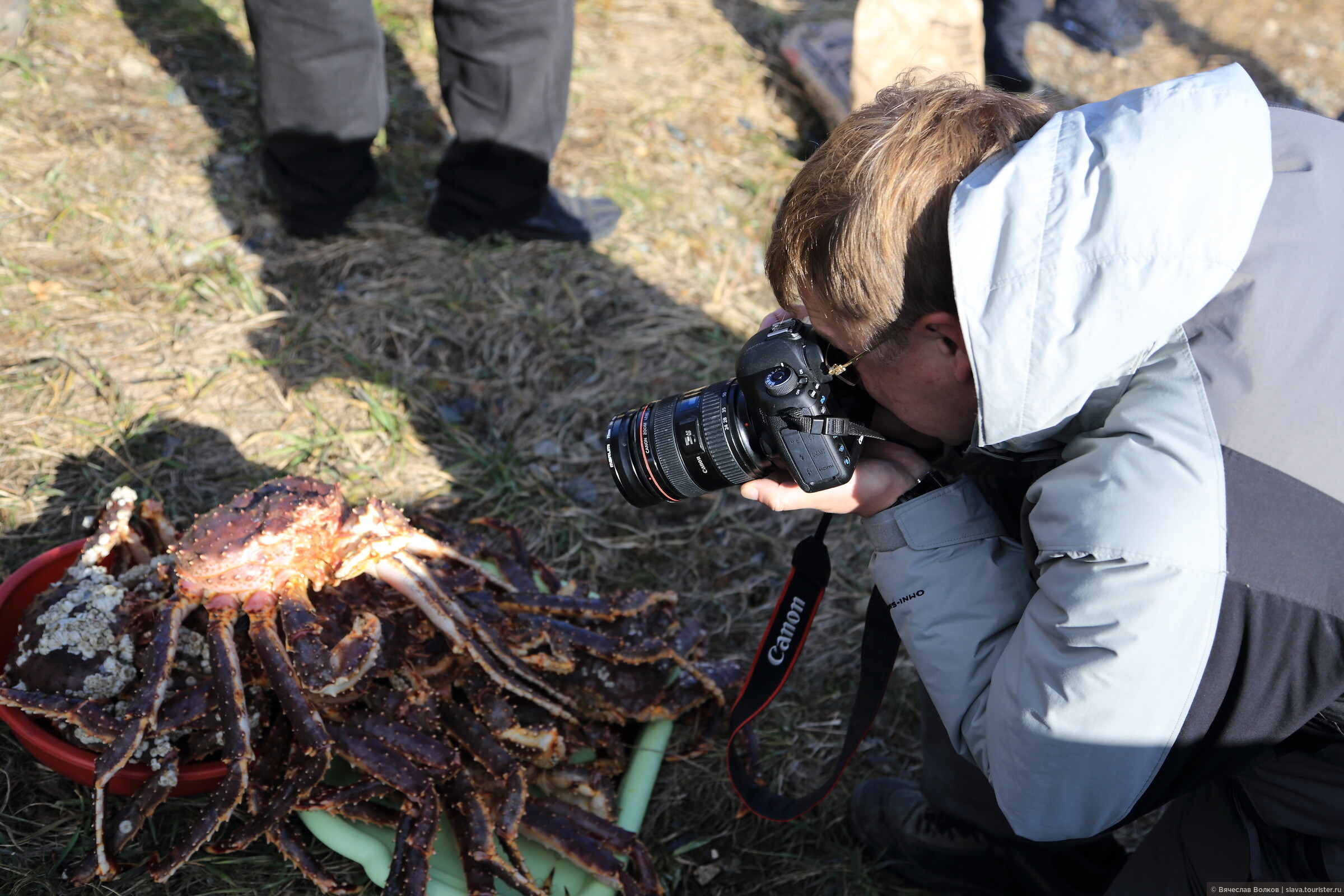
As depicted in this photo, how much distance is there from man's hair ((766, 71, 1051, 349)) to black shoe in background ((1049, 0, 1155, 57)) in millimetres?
5496

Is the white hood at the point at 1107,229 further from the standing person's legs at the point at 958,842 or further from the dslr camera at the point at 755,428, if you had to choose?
the standing person's legs at the point at 958,842

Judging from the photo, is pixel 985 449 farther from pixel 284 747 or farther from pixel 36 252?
pixel 36 252

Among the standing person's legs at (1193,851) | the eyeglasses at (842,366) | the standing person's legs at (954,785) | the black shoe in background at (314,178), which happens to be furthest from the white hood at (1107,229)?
the black shoe in background at (314,178)

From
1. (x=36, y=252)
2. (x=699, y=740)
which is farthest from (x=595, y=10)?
(x=699, y=740)

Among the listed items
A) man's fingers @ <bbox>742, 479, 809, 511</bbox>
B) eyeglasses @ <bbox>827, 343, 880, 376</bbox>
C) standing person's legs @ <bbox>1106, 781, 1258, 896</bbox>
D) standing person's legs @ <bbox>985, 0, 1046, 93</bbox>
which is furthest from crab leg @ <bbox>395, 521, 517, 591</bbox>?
standing person's legs @ <bbox>985, 0, 1046, 93</bbox>

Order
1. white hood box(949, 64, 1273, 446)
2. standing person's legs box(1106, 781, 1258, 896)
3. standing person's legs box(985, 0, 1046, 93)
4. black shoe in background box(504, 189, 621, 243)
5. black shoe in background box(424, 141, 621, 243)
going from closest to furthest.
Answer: white hood box(949, 64, 1273, 446) → standing person's legs box(1106, 781, 1258, 896) → black shoe in background box(424, 141, 621, 243) → black shoe in background box(504, 189, 621, 243) → standing person's legs box(985, 0, 1046, 93)

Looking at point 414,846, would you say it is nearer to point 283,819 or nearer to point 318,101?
point 283,819

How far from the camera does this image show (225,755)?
6.00 ft

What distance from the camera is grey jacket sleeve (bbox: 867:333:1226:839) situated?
131cm

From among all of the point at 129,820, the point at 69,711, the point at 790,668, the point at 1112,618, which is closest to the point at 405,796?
the point at 129,820

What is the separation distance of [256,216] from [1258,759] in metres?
3.62

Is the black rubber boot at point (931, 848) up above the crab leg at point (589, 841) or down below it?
below

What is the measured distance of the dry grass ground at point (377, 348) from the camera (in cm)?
242

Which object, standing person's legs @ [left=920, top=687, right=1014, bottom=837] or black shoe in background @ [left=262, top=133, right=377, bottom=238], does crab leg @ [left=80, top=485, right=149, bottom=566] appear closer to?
black shoe in background @ [left=262, top=133, right=377, bottom=238]
